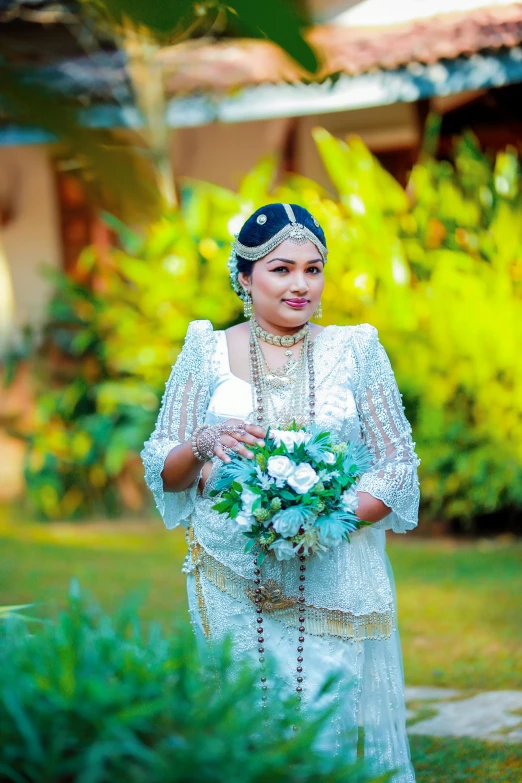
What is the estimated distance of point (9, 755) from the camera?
1.61m

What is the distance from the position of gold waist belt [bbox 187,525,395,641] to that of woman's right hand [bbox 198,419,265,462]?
464 millimetres

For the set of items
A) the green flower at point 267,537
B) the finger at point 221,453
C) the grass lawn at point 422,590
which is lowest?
the grass lawn at point 422,590

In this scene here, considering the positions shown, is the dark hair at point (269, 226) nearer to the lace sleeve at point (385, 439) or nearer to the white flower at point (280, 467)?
the lace sleeve at point (385, 439)

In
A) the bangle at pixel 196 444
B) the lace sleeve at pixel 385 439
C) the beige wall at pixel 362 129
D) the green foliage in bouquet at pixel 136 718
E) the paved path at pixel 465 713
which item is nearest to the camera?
the green foliage in bouquet at pixel 136 718

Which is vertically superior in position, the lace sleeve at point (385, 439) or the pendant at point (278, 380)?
the pendant at point (278, 380)

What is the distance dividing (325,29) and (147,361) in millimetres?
8075

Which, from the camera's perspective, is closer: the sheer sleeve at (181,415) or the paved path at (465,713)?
the sheer sleeve at (181,415)

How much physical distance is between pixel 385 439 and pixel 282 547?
0.56 meters

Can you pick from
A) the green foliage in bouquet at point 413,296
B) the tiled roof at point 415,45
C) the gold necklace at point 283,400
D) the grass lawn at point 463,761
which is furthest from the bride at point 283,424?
the tiled roof at point 415,45

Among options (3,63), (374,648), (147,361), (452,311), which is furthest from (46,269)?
(3,63)

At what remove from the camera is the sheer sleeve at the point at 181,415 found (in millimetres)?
3139

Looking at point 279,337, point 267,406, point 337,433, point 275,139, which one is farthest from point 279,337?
point 275,139

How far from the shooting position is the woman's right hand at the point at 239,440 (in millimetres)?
2805

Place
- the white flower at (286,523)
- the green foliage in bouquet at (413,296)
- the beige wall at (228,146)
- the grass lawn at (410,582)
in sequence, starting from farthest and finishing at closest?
1. the beige wall at (228,146)
2. the green foliage in bouquet at (413,296)
3. the grass lawn at (410,582)
4. the white flower at (286,523)
